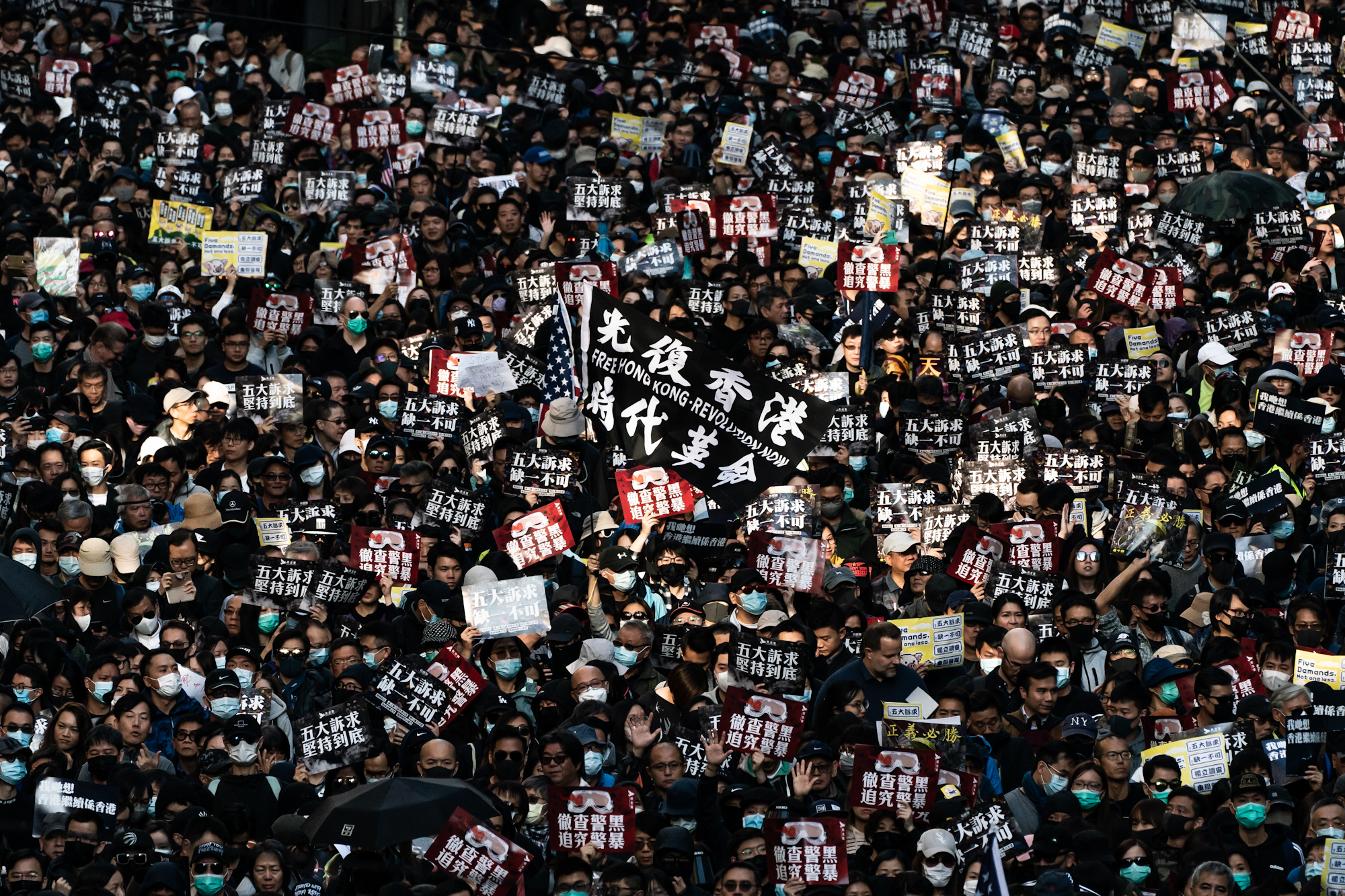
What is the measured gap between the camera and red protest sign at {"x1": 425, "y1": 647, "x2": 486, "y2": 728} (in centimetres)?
1321

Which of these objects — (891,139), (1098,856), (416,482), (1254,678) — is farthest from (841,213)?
(1098,856)

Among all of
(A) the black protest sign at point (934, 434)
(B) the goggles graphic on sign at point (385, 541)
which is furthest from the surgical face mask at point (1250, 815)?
(B) the goggles graphic on sign at point (385, 541)

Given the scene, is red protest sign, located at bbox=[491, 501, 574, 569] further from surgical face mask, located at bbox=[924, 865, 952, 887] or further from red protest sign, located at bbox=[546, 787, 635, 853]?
surgical face mask, located at bbox=[924, 865, 952, 887]

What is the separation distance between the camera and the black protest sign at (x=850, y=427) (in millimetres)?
Result: 16094

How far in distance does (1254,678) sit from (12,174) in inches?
447

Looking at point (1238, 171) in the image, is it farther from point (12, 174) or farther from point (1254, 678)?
point (12, 174)

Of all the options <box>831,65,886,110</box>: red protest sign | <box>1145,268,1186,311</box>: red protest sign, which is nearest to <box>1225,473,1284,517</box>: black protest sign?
<box>1145,268,1186,311</box>: red protest sign

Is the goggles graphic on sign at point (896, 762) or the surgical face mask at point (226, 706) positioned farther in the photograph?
the surgical face mask at point (226, 706)

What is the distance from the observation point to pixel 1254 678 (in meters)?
13.5

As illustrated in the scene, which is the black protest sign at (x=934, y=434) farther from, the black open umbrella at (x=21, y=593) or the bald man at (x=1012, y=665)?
the black open umbrella at (x=21, y=593)

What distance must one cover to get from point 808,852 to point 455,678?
8.06 ft

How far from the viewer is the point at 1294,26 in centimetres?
2267

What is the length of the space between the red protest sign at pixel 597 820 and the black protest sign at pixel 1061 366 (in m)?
6.10

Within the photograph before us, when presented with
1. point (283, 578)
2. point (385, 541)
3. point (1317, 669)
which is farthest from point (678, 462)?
point (1317, 669)
